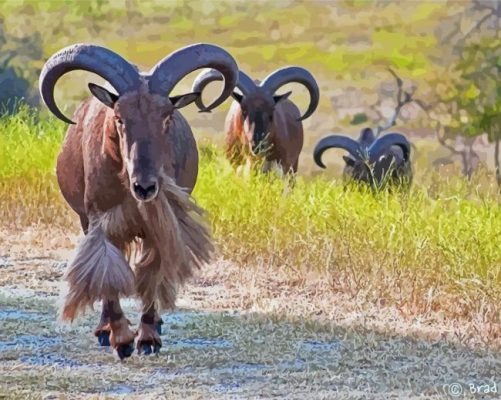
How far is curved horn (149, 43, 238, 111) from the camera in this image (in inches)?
301

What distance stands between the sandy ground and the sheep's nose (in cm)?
95

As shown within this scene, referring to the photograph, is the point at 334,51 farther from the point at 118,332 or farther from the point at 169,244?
the point at 118,332

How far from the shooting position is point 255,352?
795 cm

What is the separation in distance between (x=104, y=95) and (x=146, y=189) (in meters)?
0.67

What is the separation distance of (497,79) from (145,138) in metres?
15.5

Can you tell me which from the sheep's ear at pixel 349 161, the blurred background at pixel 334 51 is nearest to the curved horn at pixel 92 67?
the sheep's ear at pixel 349 161

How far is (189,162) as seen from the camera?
8.55 m

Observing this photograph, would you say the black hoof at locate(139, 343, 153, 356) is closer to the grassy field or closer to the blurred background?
the grassy field

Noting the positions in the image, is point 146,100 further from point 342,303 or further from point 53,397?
point 342,303

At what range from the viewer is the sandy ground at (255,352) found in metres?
7.10

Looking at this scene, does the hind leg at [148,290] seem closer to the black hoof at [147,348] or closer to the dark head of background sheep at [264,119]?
the black hoof at [147,348]

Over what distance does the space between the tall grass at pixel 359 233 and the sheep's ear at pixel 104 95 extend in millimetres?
2523

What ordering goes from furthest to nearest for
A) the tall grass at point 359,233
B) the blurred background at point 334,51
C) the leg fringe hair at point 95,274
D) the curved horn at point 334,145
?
1. the blurred background at point 334,51
2. the curved horn at point 334,145
3. the tall grass at point 359,233
4. the leg fringe hair at point 95,274

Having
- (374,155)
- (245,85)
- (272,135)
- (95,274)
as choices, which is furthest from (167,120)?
(374,155)
